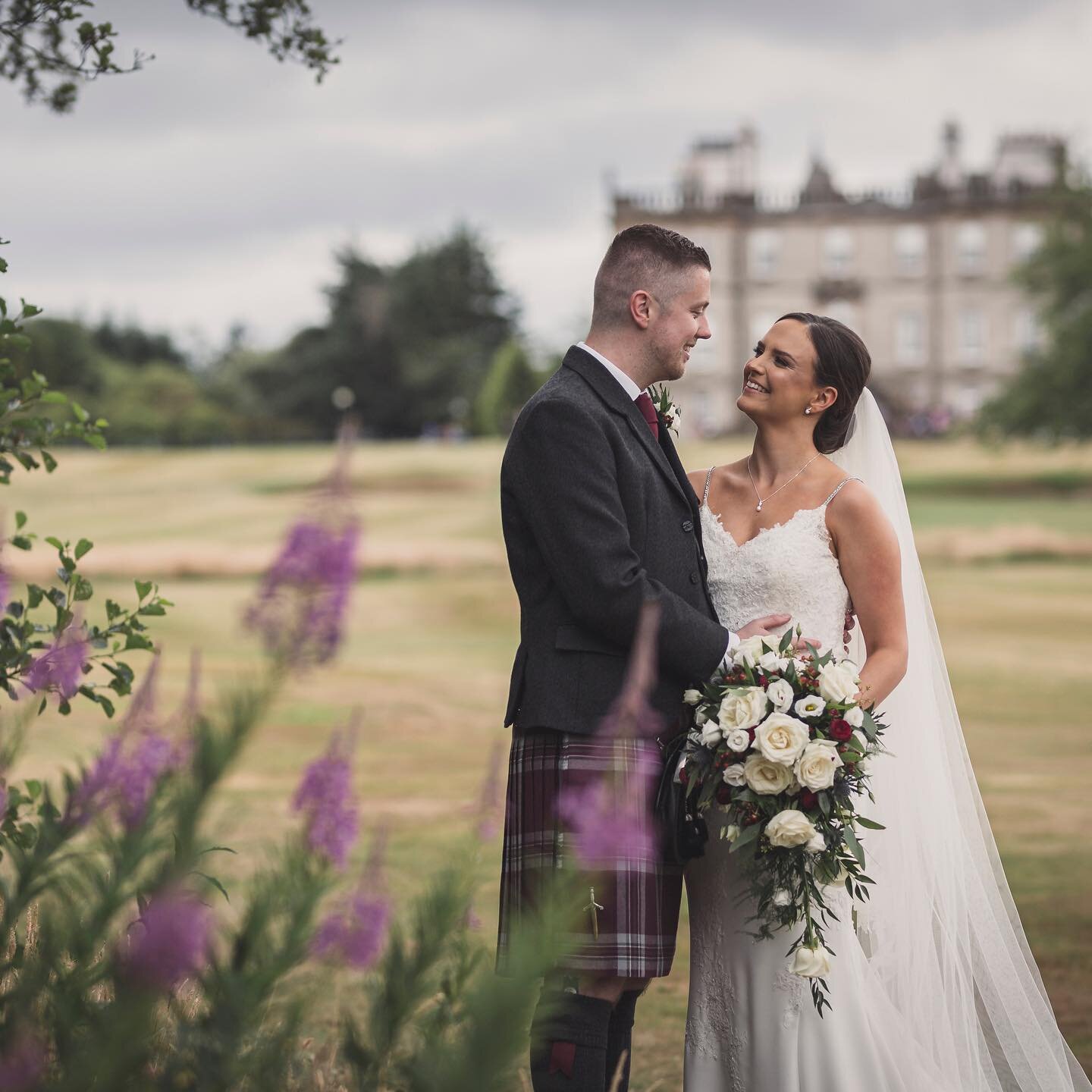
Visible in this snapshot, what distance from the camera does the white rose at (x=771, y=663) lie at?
3598 millimetres

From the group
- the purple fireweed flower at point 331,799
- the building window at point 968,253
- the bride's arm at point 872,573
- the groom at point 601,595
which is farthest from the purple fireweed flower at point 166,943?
the building window at point 968,253

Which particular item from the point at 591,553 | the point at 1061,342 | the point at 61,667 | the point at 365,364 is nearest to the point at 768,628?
the point at 591,553

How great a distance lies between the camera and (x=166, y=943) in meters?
1.48

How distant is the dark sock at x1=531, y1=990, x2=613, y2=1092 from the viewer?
3490 millimetres

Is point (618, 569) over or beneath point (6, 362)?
beneath

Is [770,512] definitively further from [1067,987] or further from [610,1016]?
[1067,987]

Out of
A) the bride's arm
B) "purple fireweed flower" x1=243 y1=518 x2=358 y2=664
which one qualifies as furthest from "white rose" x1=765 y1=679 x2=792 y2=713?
"purple fireweed flower" x1=243 y1=518 x2=358 y2=664

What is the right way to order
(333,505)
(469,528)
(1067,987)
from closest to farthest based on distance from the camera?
(333,505) < (1067,987) < (469,528)

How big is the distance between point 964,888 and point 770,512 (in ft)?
4.77

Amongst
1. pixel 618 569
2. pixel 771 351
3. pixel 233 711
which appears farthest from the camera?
pixel 771 351

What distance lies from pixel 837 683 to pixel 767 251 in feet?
179

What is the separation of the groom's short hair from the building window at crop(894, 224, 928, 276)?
5503 centimetres

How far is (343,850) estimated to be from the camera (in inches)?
82.2

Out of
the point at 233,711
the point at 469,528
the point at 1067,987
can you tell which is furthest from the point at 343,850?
the point at 469,528
